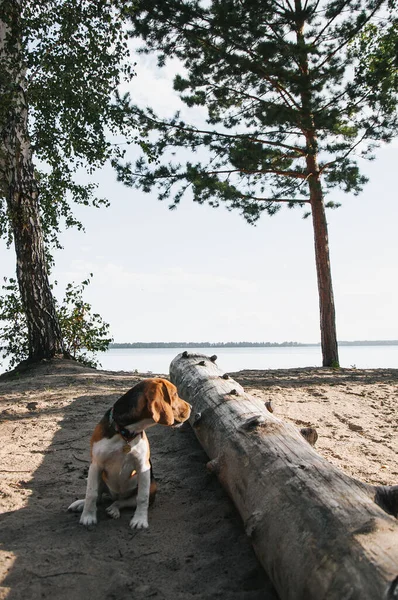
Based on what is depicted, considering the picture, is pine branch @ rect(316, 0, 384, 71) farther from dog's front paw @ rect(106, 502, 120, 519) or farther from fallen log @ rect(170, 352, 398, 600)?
dog's front paw @ rect(106, 502, 120, 519)

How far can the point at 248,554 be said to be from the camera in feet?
11.1

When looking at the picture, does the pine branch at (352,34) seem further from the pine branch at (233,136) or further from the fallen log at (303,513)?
the fallen log at (303,513)

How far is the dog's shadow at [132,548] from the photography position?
2.99 metres

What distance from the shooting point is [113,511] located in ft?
13.1

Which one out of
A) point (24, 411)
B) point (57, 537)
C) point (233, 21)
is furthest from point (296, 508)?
point (233, 21)

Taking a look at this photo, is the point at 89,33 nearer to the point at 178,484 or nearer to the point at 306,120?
the point at 306,120

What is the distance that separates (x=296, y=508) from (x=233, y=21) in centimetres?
1303

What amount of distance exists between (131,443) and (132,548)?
700mm

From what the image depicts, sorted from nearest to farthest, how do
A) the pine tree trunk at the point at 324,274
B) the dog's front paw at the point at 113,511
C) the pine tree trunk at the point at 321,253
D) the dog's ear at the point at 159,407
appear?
1. the dog's ear at the point at 159,407
2. the dog's front paw at the point at 113,511
3. the pine tree trunk at the point at 321,253
4. the pine tree trunk at the point at 324,274

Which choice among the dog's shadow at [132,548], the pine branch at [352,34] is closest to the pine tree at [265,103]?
the pine branch at [352,34]

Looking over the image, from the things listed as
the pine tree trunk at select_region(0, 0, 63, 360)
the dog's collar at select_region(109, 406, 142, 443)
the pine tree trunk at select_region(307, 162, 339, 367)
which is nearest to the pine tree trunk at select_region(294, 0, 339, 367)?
the pine tree trunk at select_region(307, 162, 339, 367)

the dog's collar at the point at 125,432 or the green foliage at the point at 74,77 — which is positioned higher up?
the green foliage at the point at 74,77

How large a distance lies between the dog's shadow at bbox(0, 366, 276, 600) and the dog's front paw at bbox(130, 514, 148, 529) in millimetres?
47

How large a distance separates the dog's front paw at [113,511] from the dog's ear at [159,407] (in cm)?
87
